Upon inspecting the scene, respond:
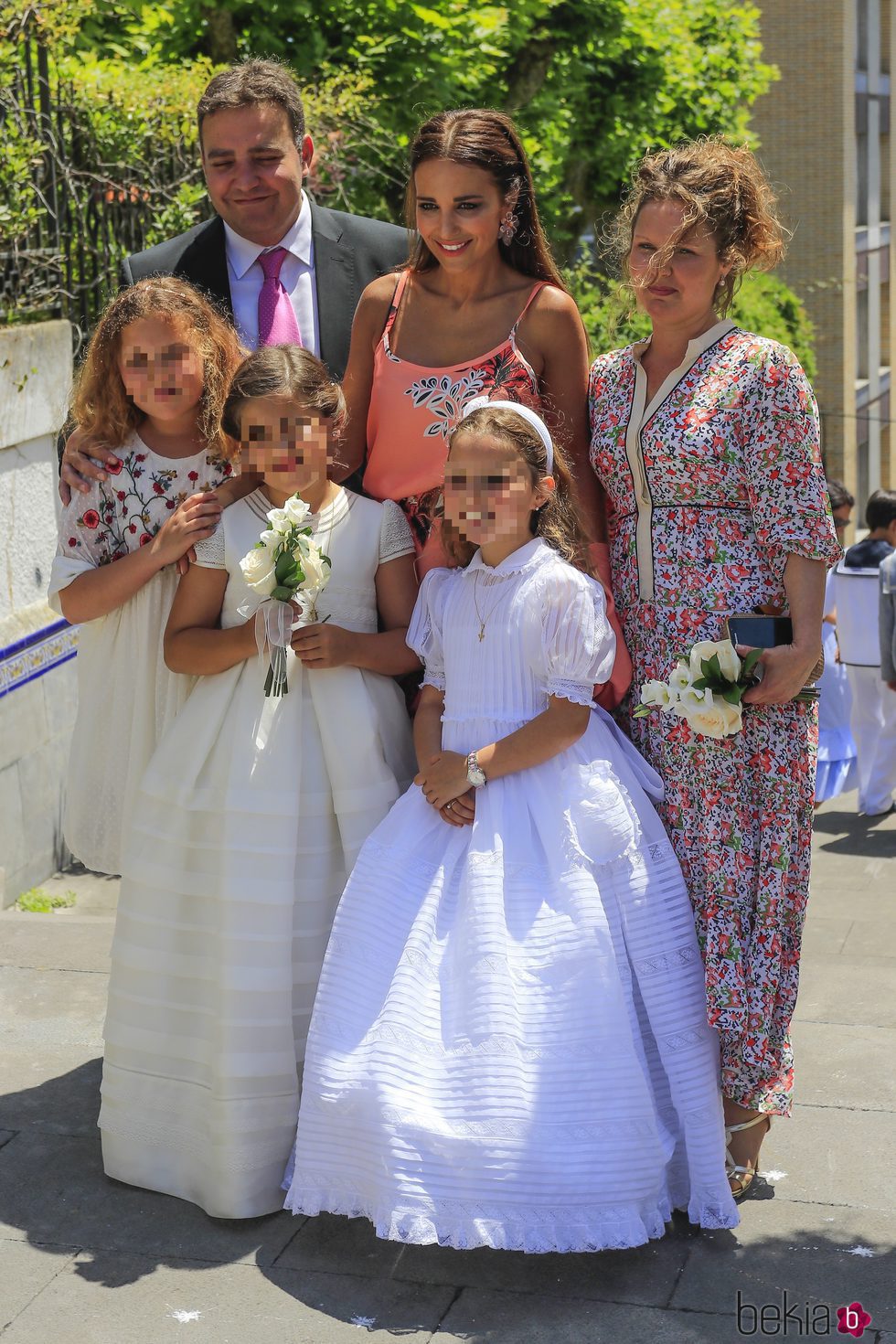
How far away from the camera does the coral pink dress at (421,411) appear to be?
11.5ft

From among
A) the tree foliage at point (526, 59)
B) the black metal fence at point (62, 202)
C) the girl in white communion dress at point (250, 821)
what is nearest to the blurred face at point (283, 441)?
the girl in white communion dress at point (250, 821)

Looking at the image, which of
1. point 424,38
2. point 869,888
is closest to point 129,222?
point 424,38

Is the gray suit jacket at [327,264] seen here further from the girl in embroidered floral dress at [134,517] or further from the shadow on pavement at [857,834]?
the shadow on pavement at [857,834]

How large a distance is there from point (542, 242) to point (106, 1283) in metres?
2.46

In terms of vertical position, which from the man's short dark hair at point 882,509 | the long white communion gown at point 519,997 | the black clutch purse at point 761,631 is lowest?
the long white communion gown at point 519,997

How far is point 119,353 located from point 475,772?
1.29 m

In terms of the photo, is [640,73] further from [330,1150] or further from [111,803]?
[330,1150]

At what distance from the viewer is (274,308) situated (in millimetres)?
4098

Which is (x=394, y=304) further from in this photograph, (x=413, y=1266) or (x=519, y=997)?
(x=413, y=1266)

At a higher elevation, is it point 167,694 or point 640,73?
point 640,73

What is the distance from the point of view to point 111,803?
12.6 feet

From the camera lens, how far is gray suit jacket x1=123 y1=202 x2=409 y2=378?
410cm

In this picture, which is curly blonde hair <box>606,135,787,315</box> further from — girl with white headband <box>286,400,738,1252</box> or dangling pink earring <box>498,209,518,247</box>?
girl with white headband <box>286,400,738,1252</box>

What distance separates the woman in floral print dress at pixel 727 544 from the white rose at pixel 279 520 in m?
0.73
